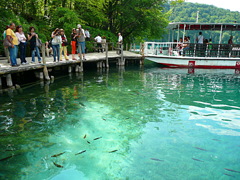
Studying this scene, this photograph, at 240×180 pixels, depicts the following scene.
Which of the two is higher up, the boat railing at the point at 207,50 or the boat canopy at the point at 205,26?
the boat canopy at the point at 205,26

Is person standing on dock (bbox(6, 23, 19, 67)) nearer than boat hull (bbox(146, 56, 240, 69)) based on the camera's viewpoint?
Yes

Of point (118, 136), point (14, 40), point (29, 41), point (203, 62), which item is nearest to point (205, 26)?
point (203, 62)

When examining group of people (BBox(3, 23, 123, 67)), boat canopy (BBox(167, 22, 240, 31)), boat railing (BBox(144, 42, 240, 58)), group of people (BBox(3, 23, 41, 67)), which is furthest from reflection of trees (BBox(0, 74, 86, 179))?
boat canopy (BBox(167, 22, 240, 31))

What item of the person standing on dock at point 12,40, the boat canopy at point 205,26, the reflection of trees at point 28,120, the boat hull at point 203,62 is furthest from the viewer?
the boat hull at point 203,62

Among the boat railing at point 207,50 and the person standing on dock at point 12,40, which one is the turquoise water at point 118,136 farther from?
the boat railing at point 207,50

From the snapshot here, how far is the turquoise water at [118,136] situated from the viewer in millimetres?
4156

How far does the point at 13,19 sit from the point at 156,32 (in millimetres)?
17322

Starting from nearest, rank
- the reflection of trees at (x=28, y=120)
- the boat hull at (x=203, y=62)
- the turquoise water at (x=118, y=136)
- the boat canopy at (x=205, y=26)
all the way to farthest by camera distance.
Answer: the turquoise water at (x=118, y=136) < the reflection of trees at (x=28, y=120) < the boat canopy at (x=205, y=26) < the boat hull at (x=203, y=62)

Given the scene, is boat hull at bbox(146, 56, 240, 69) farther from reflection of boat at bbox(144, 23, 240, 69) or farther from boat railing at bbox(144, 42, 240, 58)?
boat railing at bbox(144, 42, 240, 58)

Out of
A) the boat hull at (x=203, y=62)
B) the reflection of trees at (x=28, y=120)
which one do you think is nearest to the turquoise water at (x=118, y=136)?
the reflection of trees at (x=28, y=120)

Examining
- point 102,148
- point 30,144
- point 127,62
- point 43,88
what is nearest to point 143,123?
point 102,148

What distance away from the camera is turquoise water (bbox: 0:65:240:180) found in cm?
416

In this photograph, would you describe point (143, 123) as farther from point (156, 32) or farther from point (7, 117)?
point (156, 32)

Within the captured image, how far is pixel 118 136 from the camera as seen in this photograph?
18.3 ft
